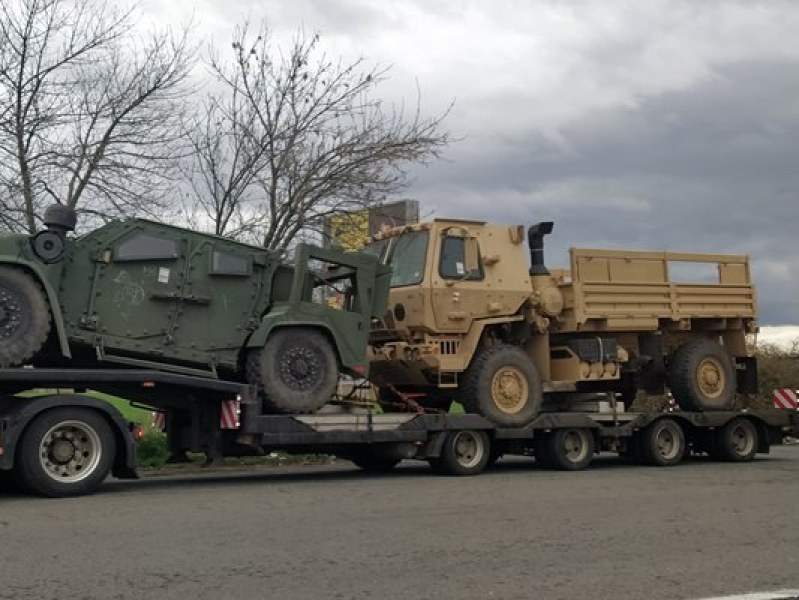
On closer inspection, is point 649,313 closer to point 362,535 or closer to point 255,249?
point 255,249

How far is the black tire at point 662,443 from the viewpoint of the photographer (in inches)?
559

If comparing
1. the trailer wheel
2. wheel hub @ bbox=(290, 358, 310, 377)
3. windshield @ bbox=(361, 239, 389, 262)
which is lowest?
the trailer wheel

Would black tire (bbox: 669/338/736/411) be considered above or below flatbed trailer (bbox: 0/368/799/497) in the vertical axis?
above

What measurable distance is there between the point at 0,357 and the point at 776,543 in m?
7.50

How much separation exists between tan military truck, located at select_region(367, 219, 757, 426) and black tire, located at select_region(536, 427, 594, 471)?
632 mm

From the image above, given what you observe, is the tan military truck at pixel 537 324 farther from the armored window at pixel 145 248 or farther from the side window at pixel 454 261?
the armored window at pixel 145 248

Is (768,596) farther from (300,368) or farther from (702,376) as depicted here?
(702,376)

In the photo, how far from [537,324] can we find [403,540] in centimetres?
640

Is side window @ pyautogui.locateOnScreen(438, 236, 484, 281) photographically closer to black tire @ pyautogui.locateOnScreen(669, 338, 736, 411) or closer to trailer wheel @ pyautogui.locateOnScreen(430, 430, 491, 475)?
trailer wheel @ pyautogui.locateOnScreen(430, 430, 491, 475)

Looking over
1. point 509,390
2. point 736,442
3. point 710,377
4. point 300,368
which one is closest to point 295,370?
point 300,368

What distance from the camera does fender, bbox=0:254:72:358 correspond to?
990cm

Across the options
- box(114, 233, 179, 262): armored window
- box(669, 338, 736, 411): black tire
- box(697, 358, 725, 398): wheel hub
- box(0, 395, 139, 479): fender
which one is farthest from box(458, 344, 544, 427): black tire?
box(0, 395, 139, 479): fender

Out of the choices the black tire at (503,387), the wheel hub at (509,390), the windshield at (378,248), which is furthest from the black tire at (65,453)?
the wheel hub at (509,390)

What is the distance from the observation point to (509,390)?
13.0 metres
